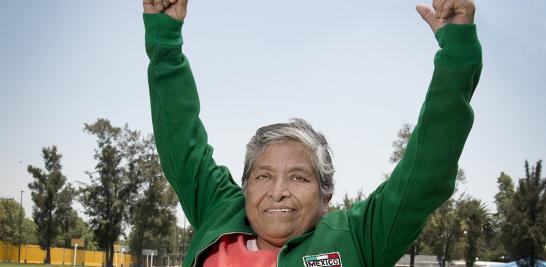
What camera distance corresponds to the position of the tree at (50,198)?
55906 mm

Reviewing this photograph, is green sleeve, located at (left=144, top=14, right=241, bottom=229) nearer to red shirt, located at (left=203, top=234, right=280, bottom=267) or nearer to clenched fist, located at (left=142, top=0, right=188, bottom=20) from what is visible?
clenched fist, located at (left=142, top=0, right=188, bottom=20)

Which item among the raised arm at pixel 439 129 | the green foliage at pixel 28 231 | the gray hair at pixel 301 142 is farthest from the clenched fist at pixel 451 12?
the green foliage at pixel 28 231

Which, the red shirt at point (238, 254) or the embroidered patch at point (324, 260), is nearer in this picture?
the embroidered patch at point (324, 260)

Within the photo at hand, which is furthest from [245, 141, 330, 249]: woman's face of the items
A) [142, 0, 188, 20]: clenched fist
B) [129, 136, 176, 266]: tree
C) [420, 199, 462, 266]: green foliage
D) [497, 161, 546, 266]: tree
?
[129, 136, 176, 266]: tree

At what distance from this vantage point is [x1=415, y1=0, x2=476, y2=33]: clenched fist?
7.29 feet

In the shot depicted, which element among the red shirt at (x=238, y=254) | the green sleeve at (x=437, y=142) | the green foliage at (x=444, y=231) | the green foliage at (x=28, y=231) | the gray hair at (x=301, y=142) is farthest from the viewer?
the green foliage at (x=28, y=231)

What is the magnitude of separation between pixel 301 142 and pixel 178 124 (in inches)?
22.7

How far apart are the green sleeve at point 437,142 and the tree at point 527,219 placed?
36.0 meters

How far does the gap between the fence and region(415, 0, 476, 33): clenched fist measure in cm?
6347

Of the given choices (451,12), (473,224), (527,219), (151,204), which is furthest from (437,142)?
(151,204)

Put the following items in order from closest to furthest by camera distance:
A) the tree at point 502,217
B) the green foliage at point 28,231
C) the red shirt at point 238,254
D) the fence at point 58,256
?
1. the red shirt at point 238,254
2. the tree at point 502,217
3. the fence at point 58,256
4. the green foliage at point 28,231

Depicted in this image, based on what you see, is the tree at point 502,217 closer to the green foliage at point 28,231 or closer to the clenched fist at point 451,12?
the clenched fist at point 451,12

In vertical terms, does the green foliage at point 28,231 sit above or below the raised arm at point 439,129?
below

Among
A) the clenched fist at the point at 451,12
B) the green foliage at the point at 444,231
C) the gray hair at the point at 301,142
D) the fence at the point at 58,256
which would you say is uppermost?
the clenched fist at the point at 451,12
